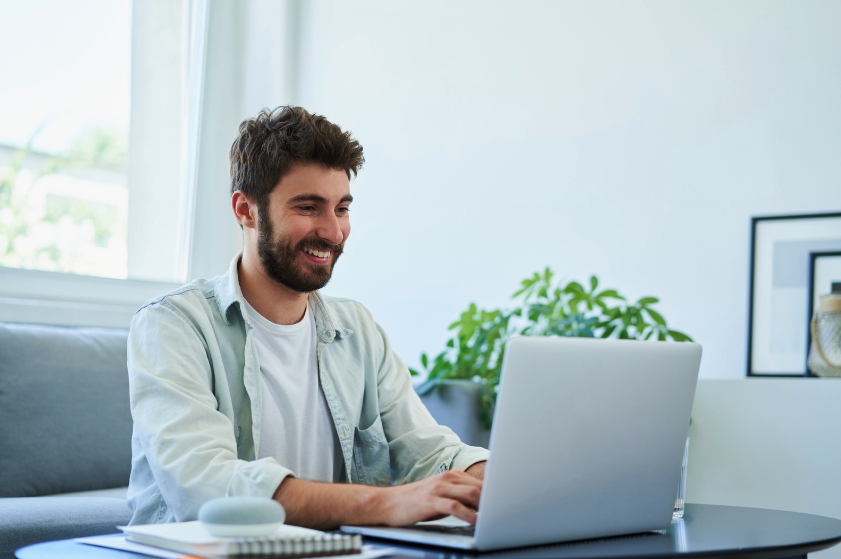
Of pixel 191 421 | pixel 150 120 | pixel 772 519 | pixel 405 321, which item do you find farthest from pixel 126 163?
pixel 772 519

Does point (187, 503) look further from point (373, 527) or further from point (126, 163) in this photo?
point (126, 163)

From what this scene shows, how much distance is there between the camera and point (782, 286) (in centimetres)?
227

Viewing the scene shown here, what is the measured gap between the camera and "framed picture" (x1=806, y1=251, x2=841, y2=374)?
2.19 metres

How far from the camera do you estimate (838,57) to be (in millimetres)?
2252

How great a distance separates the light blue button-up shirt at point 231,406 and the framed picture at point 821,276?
3.96 ft

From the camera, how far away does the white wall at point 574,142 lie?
2342mm

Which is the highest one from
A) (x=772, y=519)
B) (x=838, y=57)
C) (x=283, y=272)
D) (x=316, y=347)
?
(x=838, y=57)

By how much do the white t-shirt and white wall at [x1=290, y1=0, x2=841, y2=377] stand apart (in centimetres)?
132

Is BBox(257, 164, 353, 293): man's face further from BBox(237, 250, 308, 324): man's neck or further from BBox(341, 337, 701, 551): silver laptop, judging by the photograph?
BBox(341, 337, 701, 551): silver laptop

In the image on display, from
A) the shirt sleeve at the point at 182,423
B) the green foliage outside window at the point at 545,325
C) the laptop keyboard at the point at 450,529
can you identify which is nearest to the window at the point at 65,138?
the green foliage outside window at the point at 545,325

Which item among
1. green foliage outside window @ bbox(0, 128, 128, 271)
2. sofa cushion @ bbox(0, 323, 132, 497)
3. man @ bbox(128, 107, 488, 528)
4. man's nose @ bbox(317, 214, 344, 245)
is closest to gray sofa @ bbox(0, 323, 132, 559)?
sofa cushion @ bbox(0, 323, 132, 497)

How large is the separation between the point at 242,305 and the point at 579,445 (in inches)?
30.0

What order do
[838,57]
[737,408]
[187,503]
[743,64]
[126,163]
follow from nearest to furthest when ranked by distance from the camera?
[187,503], [737,408], [838,57], [743,64], [126,163]

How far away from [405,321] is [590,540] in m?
2.14
